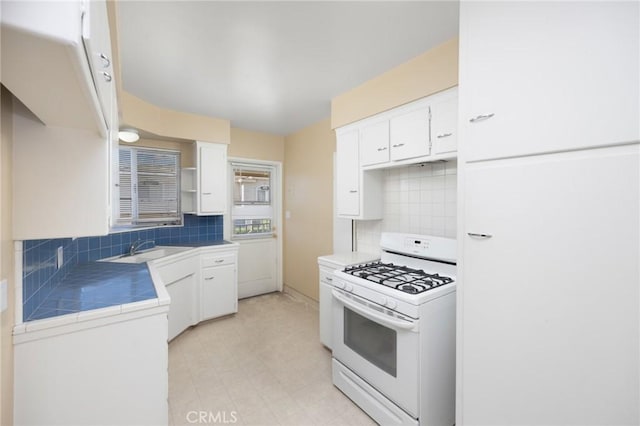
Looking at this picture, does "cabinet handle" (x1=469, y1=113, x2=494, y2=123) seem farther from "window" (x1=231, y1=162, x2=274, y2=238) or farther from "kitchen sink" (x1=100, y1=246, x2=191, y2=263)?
"window" (x1=231, y1=162, x2=274, y2=238)

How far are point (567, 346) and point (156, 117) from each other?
3698 mm

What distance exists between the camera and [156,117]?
2.90 metres

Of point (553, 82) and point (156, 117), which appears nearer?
point (553, 82)

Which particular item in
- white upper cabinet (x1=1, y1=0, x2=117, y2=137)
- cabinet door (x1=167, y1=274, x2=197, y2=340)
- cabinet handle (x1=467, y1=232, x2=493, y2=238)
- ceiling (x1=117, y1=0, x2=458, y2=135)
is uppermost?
ceiling (x1=117, y1=0, x2=458, y2=135)

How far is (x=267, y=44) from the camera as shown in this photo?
1760 mm

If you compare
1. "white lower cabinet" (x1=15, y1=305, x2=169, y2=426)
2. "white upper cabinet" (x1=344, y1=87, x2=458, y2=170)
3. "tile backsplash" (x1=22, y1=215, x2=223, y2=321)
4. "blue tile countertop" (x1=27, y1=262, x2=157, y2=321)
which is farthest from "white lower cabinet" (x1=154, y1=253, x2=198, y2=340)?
"white upper cabinet" (x1=344, y1=87, x2=458, y2=170)

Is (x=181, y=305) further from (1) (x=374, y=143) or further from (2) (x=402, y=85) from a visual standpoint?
(2) (x=402, y=85)

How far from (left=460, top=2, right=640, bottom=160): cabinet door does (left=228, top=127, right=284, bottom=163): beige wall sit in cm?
313

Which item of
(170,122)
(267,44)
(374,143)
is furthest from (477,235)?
(170,122)

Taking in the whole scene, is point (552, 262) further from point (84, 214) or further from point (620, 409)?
point (84, 214)

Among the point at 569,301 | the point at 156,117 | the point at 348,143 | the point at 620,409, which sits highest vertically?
the point at 156,117

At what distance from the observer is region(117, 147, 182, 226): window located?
9.72 ft

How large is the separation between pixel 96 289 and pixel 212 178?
196cm

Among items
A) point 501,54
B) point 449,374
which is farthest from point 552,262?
point 449,374
